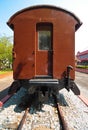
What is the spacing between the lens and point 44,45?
7590mm

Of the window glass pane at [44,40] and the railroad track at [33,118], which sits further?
the window glass pane at [44,40]

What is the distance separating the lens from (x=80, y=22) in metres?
7.65

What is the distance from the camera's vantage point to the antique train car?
7.46m

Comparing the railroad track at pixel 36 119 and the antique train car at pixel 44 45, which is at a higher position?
the antique train car at pixel 44 45

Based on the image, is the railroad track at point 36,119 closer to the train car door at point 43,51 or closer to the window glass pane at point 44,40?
the train car door at point 43,51

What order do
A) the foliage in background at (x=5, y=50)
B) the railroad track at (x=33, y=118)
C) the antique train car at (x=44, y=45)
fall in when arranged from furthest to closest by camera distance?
the foliage in background at (x=5, y=50) → the antique train car at (x=44, y=45) → the railroad track at (x=33, y=118)

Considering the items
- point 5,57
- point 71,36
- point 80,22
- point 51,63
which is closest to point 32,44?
point 51,63

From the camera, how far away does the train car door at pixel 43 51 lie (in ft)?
24.7

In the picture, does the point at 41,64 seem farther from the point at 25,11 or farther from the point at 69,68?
the point at 25,11

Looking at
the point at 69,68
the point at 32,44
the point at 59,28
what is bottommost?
the point at 69,68

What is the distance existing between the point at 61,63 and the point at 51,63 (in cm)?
37

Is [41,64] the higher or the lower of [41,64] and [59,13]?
the lower

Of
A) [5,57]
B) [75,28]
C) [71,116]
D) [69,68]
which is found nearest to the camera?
[71,116]

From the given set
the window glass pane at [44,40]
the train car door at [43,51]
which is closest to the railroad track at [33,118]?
the train car door at [43,51]
